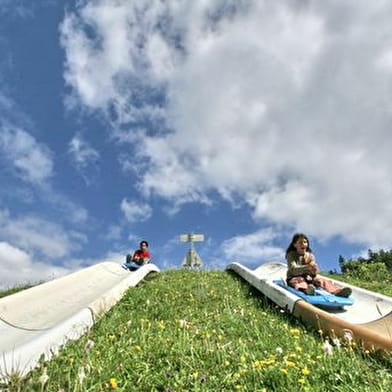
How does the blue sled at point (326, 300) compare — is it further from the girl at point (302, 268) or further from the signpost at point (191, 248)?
the signpost at point (191, 248)

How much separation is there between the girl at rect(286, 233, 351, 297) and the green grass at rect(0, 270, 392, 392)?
332 cm

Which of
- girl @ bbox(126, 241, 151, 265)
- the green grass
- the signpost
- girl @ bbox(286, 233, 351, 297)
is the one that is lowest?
the green grass

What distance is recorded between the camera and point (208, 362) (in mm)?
4605

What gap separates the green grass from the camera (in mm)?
3893

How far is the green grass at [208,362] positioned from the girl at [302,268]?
3.32 meters

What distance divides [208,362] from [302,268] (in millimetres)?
6773

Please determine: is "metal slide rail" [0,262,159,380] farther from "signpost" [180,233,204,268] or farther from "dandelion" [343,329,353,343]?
"signpost" [180,233,204,268]

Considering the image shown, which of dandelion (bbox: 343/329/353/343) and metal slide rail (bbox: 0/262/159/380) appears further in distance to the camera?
dandelion (bbox: 343/329/353/343)

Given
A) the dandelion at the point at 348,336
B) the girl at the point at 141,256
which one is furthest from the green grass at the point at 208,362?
the girl at the point at 141,256

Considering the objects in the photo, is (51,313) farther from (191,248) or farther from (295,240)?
(191,248)

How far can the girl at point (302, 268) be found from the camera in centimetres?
1082

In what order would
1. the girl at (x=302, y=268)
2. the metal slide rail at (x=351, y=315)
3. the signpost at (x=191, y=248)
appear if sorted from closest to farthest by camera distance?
1. the metal slide rail at (x=351, y=315)
2. the girl at (x=302, y=268)
3. the signpost at (x=191, y=248)

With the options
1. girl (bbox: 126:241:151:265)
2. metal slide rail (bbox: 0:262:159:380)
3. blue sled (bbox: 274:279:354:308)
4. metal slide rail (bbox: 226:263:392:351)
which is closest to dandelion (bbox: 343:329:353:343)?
metal slide rail (bbox: 226:263:392:351)

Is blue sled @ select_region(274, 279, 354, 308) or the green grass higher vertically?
blue sled @ select_region(274, 279, 354, 308)
